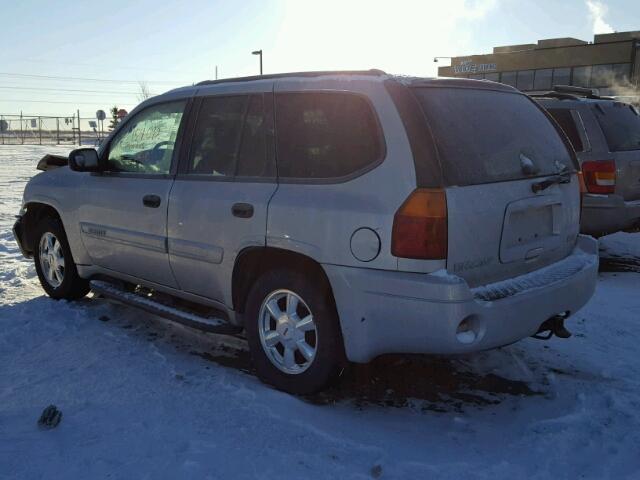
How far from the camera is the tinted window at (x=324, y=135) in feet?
10.4

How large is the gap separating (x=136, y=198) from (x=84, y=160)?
69cm

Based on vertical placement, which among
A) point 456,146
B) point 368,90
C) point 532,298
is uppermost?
point 368,90

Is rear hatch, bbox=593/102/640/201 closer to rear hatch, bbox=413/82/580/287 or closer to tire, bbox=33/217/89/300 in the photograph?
rear hatch, bbox=413/82/580/287

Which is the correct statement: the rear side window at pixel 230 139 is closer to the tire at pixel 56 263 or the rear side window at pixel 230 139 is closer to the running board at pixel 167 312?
the running board at pixel 167 312

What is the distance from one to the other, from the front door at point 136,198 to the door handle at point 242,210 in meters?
0.72

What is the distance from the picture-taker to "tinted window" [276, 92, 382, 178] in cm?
316

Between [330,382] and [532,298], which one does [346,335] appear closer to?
[330,382]

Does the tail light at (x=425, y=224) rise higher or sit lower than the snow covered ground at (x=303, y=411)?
higher


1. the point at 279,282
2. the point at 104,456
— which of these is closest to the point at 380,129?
the point at 279,282

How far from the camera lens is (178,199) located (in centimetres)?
400

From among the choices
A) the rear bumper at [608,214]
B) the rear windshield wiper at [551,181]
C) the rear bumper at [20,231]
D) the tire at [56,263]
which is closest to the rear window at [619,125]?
the rear bumper at [608,214]

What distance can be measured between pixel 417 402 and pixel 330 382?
552 mm

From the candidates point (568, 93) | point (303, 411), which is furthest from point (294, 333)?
point (568, 93)

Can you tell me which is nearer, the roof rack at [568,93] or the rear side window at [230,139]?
the rear side window at [230,139]
